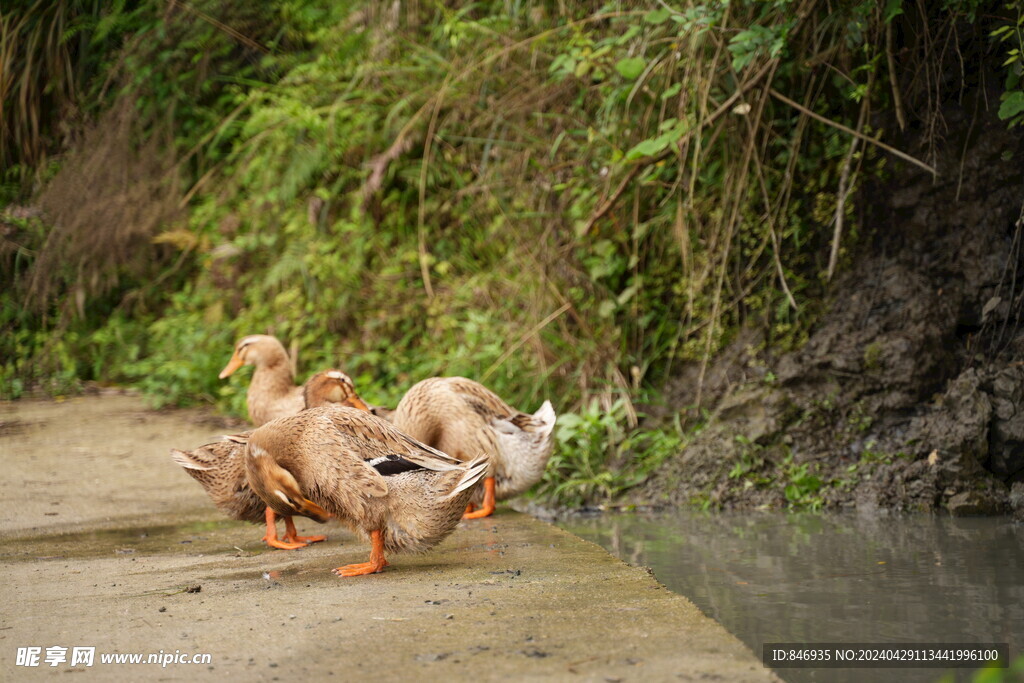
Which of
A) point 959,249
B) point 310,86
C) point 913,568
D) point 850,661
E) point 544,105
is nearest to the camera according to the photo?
point 850,661

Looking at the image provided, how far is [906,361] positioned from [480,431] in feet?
8.58

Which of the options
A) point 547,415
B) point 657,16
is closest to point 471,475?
point 547,415

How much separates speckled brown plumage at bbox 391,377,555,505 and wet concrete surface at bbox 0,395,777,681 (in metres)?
0.25

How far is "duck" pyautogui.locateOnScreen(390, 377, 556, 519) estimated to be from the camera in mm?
5031

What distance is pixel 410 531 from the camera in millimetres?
3682

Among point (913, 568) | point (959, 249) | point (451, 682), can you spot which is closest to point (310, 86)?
point (959, 249)

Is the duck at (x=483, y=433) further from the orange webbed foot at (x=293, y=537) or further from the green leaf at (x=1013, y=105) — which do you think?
the green leaf at (x=1013, y=105)

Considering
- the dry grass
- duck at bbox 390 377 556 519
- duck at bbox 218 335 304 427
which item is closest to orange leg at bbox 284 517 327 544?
duck at bbox 390 377 556 519

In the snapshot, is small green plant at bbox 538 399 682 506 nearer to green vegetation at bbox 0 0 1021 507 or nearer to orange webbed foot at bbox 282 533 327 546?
green vegetation at bbox 0 0 1021 507

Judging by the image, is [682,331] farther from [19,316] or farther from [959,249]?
[19,316]

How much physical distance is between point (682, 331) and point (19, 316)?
667cm

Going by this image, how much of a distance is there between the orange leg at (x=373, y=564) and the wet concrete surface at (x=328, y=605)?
0.22ft

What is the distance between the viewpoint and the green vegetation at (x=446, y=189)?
19.9 ft

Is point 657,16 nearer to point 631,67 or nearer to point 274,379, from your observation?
point 631,67
